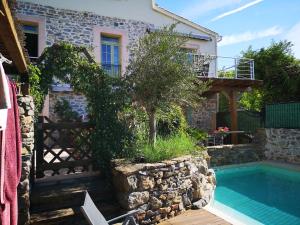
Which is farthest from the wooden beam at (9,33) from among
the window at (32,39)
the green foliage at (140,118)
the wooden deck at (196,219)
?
the window at (32,39)

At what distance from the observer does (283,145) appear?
39.9ft

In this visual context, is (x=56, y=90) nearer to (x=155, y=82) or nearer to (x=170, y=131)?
(x=170, y=131)

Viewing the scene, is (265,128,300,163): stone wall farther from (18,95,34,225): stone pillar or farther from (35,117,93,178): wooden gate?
(18,95,34,225): stone pillar

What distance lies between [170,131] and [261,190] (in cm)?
313

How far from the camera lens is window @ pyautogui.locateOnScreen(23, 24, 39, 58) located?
1170 centimetres

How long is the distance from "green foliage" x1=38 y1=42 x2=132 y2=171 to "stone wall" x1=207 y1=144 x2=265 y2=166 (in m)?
5.81

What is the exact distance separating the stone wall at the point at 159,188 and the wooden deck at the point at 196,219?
0.59 feet

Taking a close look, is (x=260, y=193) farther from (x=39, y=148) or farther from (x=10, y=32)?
(x=10, y=32)

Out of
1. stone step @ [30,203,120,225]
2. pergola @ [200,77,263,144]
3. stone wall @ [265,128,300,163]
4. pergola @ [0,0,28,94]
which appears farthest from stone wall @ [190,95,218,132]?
pergola @ [0,0,28,94]

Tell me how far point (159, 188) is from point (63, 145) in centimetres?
247

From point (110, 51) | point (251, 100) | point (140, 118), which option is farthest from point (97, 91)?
point (251, 100)

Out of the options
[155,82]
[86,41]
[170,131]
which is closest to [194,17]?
[86,41]

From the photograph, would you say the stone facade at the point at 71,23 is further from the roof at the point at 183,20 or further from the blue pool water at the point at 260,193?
the blue pool water at the point at 260,193

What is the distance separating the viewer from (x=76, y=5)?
12516 mm
